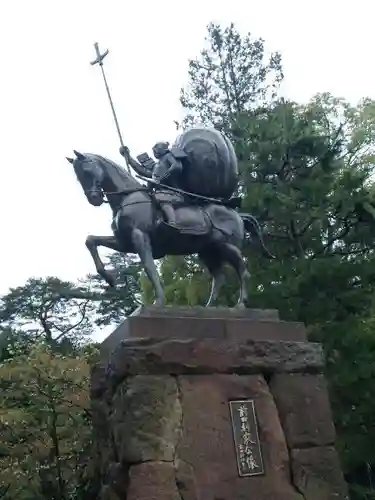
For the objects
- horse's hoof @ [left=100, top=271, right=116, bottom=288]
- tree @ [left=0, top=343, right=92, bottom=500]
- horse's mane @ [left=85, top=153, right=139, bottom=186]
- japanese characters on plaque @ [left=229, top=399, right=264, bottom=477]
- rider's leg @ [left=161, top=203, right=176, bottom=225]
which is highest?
horse's mane @ [left=85, top=153, right=139, bottom=186]

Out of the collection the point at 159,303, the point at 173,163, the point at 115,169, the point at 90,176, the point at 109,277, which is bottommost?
the point at 159,303

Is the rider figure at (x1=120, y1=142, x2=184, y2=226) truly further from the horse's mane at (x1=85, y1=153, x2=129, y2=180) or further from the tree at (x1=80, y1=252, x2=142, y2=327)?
the tree at (x1=80, y1=252, x2=142, y2=327)

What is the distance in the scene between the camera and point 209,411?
545 cm

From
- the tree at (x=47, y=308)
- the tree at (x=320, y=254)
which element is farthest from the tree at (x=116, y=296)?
the tree at (x=320, y=254)

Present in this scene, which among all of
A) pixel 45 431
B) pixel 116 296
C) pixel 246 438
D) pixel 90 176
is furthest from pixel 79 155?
pixel 116 296

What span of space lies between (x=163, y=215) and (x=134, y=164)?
0.79 m

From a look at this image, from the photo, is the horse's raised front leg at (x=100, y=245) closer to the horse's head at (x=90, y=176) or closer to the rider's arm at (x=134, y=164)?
the horse's head at (x=90, y=176)

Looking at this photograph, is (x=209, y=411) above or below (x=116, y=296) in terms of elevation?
below

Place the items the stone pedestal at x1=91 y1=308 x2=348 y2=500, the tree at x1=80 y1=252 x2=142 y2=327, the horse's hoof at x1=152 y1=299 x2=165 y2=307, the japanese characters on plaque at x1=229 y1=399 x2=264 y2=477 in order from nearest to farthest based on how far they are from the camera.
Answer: the stone pedestal at x1=91 y1=308 x2=348 y2=500 < the japanese characters on plaque at x1=229 y1=399 x2=264 y2=477 < the horse's hoof at x1=152 y1=299 x2=165 y2=307 < the tree at x1=80 y1=252 x2=142 y2=327

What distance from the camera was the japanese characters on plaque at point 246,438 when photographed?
537cm

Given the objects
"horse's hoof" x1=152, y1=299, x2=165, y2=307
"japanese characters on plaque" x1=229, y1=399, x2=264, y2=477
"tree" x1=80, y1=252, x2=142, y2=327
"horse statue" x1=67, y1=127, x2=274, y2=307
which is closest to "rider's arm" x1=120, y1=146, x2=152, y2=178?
"horse statue" x1=67, y1=127, x2=274, y2=307

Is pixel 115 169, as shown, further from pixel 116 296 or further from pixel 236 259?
pixel 116 296

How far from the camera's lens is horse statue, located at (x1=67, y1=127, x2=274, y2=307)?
625cm

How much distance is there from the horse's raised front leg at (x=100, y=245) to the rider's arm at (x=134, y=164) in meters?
0.84
